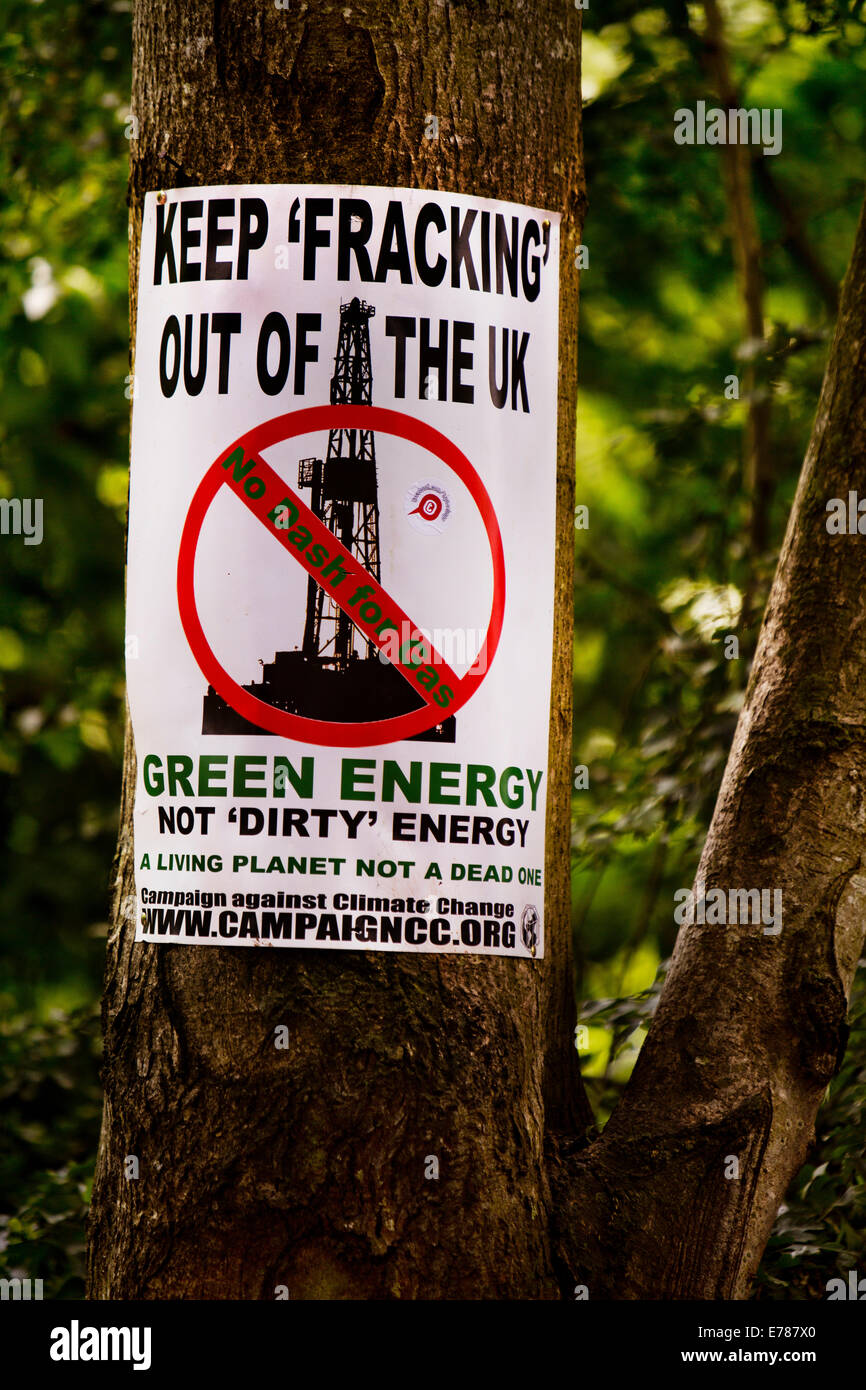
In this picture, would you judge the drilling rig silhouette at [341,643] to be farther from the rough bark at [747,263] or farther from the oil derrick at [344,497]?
the rough bark at [747,263]

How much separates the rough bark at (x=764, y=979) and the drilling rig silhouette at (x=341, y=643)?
57cm

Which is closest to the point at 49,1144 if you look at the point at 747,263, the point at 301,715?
the point at 301,715

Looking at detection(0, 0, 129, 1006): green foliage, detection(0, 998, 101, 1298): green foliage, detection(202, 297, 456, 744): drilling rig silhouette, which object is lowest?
detection(0, 998, 101, 1298): green foliage

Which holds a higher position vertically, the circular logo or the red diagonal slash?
the circular logo

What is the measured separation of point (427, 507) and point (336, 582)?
17 cm

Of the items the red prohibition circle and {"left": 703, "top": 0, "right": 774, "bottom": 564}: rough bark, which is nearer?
the red prohibition circle

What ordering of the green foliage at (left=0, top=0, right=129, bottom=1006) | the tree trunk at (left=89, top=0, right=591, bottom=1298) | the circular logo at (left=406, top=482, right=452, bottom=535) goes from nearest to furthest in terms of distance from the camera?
the tree trunk at (left=89, top=0, right=591, bottom=1298)
the circular logo at (left=406, top=482, right=452, bottom=535)
the green foliage at (left=0, top=0, right=129, bottom=1006)

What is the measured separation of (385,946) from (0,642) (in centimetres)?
435

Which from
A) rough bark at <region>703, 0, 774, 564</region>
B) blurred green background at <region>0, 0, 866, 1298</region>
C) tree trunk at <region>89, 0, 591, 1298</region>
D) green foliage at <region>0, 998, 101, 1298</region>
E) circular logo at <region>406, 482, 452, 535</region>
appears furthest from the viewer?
rough bark at <region>703, 0, 774, 564</region>

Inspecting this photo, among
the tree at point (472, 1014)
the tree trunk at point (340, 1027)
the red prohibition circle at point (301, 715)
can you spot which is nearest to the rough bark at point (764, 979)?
the tree at point (472, 1014)

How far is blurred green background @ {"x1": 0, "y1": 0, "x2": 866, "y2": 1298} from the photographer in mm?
4137

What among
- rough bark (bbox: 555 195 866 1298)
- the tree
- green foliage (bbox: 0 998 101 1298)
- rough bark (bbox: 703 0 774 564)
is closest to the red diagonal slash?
the tree

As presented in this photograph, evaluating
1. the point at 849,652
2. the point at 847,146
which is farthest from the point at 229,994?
the point at 847,146

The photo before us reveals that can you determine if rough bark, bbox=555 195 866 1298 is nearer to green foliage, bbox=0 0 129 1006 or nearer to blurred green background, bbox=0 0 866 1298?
blurred green background, bbox=0 0 866 1298
